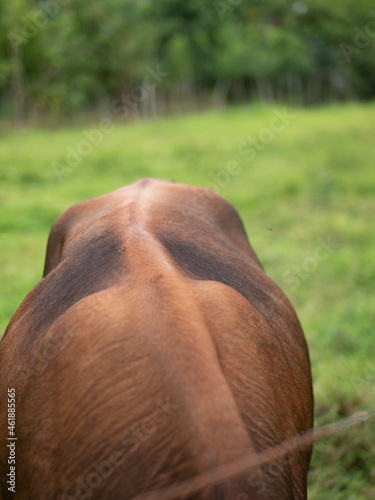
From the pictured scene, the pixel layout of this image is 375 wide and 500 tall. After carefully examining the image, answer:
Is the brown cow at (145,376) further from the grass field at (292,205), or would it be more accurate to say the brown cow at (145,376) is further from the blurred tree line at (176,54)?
the blurred tree line at (176,54)

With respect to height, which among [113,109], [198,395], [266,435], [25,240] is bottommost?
[113,109]

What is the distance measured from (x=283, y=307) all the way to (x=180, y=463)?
111 centimetres

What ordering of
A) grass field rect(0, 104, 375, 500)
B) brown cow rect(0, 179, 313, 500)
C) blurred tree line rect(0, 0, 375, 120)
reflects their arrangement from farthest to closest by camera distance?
blurred tree line rect(0, 0, 375, 120), grass field rect(0, 104, 375, 500), brown cow rect(0, 179, 313, 500)

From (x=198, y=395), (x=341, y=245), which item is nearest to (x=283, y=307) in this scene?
(x=198, y=395)

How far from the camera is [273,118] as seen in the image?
15734 mm

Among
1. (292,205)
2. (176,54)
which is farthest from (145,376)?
(176,54)

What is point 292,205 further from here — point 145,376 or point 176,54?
point 176,54

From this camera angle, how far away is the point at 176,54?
2508 cm

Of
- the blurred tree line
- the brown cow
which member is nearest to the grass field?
the brown cow

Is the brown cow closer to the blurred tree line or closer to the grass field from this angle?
the grass field

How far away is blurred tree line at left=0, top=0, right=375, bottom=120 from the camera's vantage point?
63.8ft

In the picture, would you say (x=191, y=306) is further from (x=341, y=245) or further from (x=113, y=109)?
(x=113, y=109)

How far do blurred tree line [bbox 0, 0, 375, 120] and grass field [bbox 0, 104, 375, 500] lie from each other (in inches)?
229

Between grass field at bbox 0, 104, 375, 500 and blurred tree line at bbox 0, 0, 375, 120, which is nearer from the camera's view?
grass field at bbox 0, 104, 375, 500
